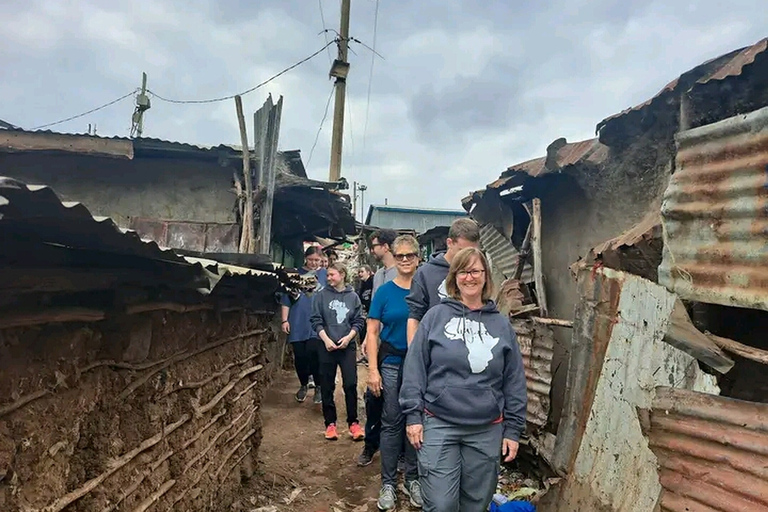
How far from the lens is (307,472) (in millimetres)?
5281

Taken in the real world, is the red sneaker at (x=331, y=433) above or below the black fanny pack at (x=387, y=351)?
below

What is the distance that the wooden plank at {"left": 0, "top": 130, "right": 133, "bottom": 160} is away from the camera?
690 cm

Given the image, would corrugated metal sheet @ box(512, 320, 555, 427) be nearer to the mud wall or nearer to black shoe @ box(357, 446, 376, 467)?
black shoe @ box(357, 446, 376, 467)

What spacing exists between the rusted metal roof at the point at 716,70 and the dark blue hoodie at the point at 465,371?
5.51ft

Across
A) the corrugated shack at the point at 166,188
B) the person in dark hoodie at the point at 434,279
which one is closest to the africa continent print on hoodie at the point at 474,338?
the person in dark hoodie at the point at 434,279

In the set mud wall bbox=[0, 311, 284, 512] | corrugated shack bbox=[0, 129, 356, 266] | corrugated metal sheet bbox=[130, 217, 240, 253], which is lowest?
mud wall bbox=[0, 311, 284, 512]

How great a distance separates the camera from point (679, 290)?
8.15ft

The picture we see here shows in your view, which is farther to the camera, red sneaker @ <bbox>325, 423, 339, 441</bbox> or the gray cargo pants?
red sneaker @ <bbox>325, 423, 339, 441</bbox>

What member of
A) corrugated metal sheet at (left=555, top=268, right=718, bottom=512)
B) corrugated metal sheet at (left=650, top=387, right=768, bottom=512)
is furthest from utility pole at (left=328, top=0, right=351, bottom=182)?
corrugated metal sheet at (left=650, top=387, right=768, bottom=512)

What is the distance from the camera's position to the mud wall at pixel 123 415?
201cm

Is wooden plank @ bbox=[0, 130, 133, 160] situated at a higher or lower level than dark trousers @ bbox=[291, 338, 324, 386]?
higher

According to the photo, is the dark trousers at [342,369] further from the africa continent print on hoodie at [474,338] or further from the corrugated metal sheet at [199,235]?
the corrugated metal sheet at [199,235]

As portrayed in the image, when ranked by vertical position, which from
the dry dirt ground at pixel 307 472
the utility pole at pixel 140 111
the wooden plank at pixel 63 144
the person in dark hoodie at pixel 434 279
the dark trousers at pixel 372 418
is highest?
the utility pole at pixel 140 111

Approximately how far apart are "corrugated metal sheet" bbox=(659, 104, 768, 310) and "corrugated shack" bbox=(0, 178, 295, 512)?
2.19 meters
